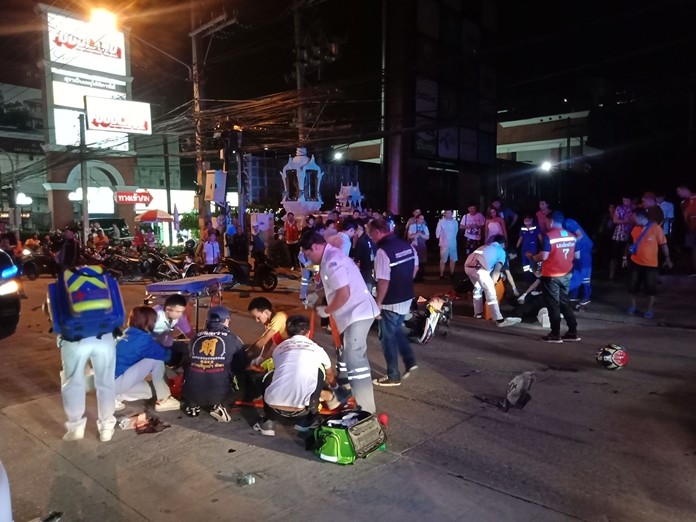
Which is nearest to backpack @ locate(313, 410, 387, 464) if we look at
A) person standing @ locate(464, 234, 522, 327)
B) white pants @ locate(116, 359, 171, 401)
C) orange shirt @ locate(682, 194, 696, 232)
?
white pants @ locate(116, 359, 171, 401)

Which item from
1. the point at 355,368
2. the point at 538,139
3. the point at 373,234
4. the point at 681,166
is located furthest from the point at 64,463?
the point at 538,139

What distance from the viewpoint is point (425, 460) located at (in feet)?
14.2

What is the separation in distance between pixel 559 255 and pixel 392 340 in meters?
3.02

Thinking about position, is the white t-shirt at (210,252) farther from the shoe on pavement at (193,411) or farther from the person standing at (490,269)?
the shoe on pavement at (193,411)

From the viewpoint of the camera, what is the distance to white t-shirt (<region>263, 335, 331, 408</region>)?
4.71m

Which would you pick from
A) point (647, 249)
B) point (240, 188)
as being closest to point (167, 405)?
point (647, 249)

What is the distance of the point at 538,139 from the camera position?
109ft

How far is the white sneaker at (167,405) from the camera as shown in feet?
18.2

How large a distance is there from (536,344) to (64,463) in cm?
609

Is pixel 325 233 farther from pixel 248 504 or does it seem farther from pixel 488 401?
pixel 248 504

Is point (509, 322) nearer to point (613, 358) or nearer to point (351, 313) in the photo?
point (613, 358)

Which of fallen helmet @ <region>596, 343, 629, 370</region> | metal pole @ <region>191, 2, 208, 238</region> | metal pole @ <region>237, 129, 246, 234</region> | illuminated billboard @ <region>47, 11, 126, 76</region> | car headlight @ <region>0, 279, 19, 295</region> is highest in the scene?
illuminated billboard @ <region>47, 11, 126, 76</region>

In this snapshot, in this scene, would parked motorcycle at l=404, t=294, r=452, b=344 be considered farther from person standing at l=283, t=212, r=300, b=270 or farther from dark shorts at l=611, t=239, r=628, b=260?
person standing at l=283, t=212, r=300, b=270

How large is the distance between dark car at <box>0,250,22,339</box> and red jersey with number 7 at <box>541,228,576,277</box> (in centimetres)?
748
